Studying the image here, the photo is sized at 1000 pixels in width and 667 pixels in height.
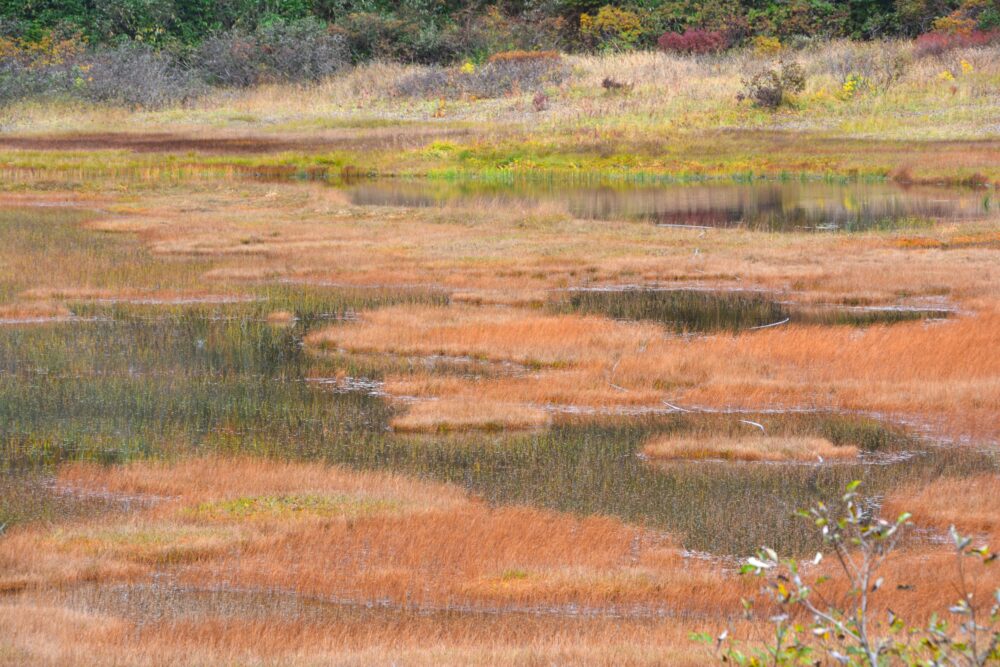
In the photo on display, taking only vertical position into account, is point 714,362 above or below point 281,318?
above

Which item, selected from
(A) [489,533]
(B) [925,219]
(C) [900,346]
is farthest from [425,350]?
(B) [925,219]

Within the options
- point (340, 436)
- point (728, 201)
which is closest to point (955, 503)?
point (340, 436)

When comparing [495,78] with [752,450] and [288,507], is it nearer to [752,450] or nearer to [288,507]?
[752,450]

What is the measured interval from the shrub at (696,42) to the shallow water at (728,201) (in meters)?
20.5

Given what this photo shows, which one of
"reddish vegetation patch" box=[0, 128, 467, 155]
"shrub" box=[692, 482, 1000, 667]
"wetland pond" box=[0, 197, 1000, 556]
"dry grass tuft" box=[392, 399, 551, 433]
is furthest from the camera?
"reddish vegetation patch" box=[0, 128, 467, 155]

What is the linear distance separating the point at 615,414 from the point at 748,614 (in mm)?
10892

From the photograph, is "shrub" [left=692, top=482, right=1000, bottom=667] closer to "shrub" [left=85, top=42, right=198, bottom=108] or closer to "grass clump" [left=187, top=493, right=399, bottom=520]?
"grass clump" [left=187, top=493, right=399, bottom=520]

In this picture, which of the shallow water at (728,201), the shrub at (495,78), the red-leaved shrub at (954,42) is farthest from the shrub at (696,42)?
the shallow water at (728,201)

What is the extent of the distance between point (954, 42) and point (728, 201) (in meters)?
22.8

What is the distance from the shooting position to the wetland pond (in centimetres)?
1263

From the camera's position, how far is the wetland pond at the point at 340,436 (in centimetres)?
1263

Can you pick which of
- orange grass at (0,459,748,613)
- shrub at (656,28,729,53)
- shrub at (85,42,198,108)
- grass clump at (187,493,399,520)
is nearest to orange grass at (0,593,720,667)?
orange grass at (0,459,748,613)

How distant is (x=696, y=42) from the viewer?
62.7m

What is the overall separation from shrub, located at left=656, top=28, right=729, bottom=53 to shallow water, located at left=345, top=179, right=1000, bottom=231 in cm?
2054
